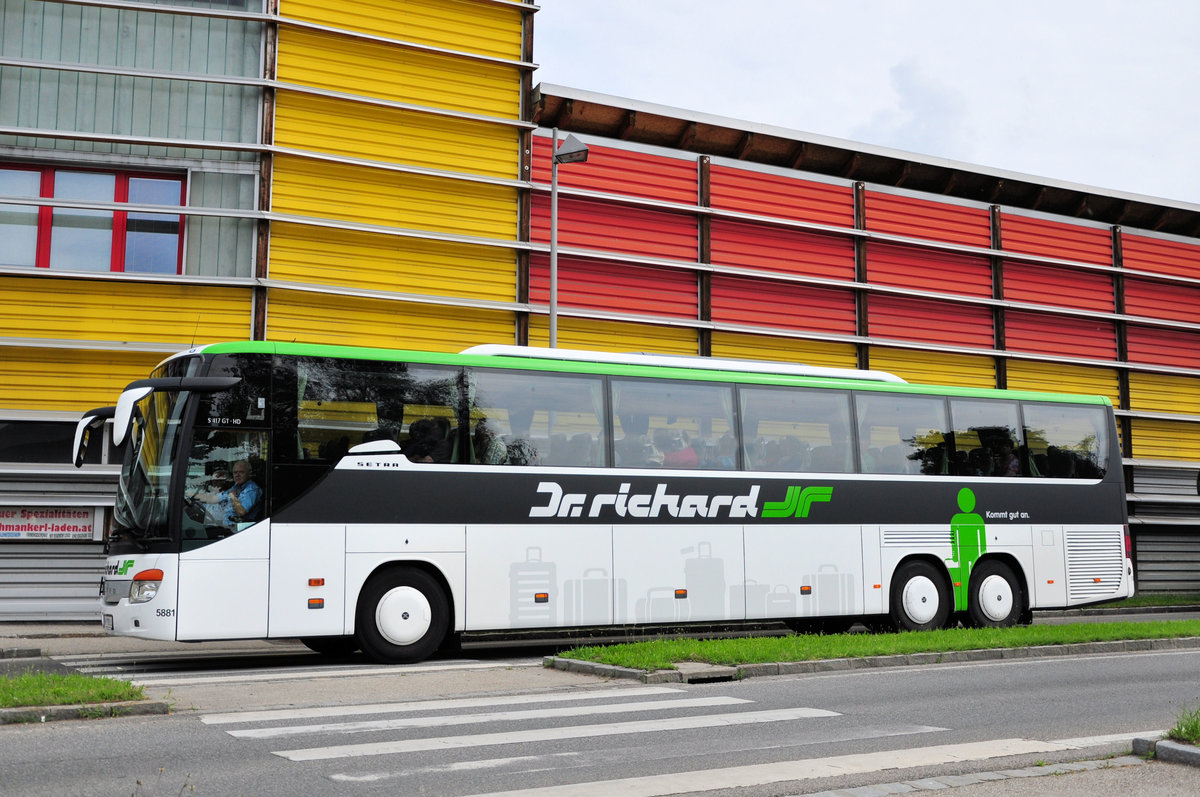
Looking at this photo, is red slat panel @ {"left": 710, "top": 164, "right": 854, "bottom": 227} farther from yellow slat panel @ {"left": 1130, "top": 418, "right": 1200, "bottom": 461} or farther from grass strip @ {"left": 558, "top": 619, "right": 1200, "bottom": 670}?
grass strip @ {"left": 558, "top": 619, "right": 1200, "bottom": 670}

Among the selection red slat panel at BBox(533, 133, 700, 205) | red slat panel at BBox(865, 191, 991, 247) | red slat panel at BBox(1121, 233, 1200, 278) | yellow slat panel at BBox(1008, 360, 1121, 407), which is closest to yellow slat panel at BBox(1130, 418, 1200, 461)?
yellow slat panel at BBox(1008, 360, 1121, 407)

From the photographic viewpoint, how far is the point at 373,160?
21297 millimetres

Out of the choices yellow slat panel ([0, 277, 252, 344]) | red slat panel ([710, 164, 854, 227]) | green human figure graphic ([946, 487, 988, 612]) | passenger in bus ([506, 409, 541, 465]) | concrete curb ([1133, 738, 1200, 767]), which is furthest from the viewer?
red slat panel ([710, 164, 854, 227])

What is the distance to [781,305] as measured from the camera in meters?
25.3

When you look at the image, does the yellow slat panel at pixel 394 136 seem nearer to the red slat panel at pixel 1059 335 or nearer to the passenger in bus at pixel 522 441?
the passenger in bus at pixel 522 441

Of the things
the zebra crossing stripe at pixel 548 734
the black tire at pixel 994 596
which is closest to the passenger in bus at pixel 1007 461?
the black tire at pixel 994 596

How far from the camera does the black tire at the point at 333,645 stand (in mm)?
14102

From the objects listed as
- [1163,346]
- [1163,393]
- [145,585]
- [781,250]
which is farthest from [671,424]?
[1163,346]

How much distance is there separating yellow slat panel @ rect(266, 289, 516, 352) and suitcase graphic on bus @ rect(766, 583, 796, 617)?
26.4 feet

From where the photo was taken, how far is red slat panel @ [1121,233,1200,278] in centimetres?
2986

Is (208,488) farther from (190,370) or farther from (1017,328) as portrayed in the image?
(1017,328)

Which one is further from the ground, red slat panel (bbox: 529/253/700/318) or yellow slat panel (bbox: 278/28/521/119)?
yellow slat panel (bbox: 278/28/521/119)

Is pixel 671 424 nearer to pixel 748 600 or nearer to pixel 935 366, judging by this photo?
pixel 748 600

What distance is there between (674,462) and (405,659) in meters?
4.14
